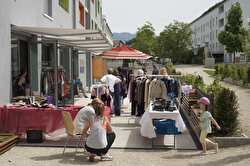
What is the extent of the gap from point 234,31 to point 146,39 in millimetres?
19698

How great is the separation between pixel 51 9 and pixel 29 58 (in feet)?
13.7

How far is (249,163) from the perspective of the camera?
30.6 ft

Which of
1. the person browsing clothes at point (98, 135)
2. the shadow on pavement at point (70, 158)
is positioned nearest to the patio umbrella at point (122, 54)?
the shadow on pavement at point (70, 158)

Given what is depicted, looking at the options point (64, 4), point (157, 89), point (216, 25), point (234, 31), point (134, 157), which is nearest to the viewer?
point (134, 157)

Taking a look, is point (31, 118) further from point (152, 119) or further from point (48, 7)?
point (48, 7)

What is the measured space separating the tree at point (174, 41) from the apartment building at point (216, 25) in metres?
8.10

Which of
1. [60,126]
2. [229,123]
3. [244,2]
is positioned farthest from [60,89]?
[244,2]

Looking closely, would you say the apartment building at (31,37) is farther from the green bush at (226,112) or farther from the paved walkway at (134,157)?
the green bush at (226,112)

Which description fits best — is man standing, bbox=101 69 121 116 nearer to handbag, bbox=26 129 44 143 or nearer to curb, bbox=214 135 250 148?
handbag, bbox=26 129 44 143

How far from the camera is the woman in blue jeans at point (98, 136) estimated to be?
9492 mm

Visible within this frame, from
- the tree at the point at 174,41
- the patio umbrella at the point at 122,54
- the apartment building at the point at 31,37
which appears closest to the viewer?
the apartment building at the point at 31,37

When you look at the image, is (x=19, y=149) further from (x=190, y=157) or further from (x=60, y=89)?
(x=60, y=89)

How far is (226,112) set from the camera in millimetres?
12016

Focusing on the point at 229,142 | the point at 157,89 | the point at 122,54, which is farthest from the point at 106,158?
the point at 122,54
